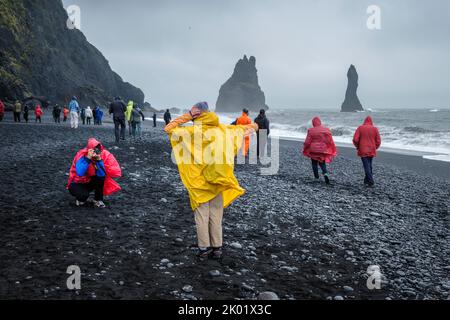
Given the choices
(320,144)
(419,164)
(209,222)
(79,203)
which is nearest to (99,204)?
(79,203)

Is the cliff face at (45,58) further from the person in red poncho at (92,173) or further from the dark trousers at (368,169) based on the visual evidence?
the dark trousers at (368,169)

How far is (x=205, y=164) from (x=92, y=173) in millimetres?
3154

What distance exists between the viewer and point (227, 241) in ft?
22.0

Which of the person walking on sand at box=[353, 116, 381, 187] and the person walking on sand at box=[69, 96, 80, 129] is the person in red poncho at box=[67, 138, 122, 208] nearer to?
the person walking on sand at box=[353, 116, 381, 187]

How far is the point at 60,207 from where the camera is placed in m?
7.87

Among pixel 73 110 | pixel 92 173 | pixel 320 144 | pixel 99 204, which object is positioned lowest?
pixel 99 204

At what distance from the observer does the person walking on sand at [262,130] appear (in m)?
16.4

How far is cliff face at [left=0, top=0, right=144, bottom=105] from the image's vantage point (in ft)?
185

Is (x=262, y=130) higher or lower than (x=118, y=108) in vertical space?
lower

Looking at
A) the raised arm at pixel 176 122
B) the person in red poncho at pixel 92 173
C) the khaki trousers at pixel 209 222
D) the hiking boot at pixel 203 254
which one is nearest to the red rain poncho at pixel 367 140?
the khaki trousers at pixel 209 222

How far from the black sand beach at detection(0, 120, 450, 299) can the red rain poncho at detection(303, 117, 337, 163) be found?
1044 millimetres

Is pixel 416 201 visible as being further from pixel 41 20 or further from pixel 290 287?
pixel 41 20

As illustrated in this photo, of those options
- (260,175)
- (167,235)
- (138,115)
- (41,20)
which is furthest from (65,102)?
(167,235)

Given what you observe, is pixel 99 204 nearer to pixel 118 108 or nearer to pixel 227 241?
pixel 227 241
